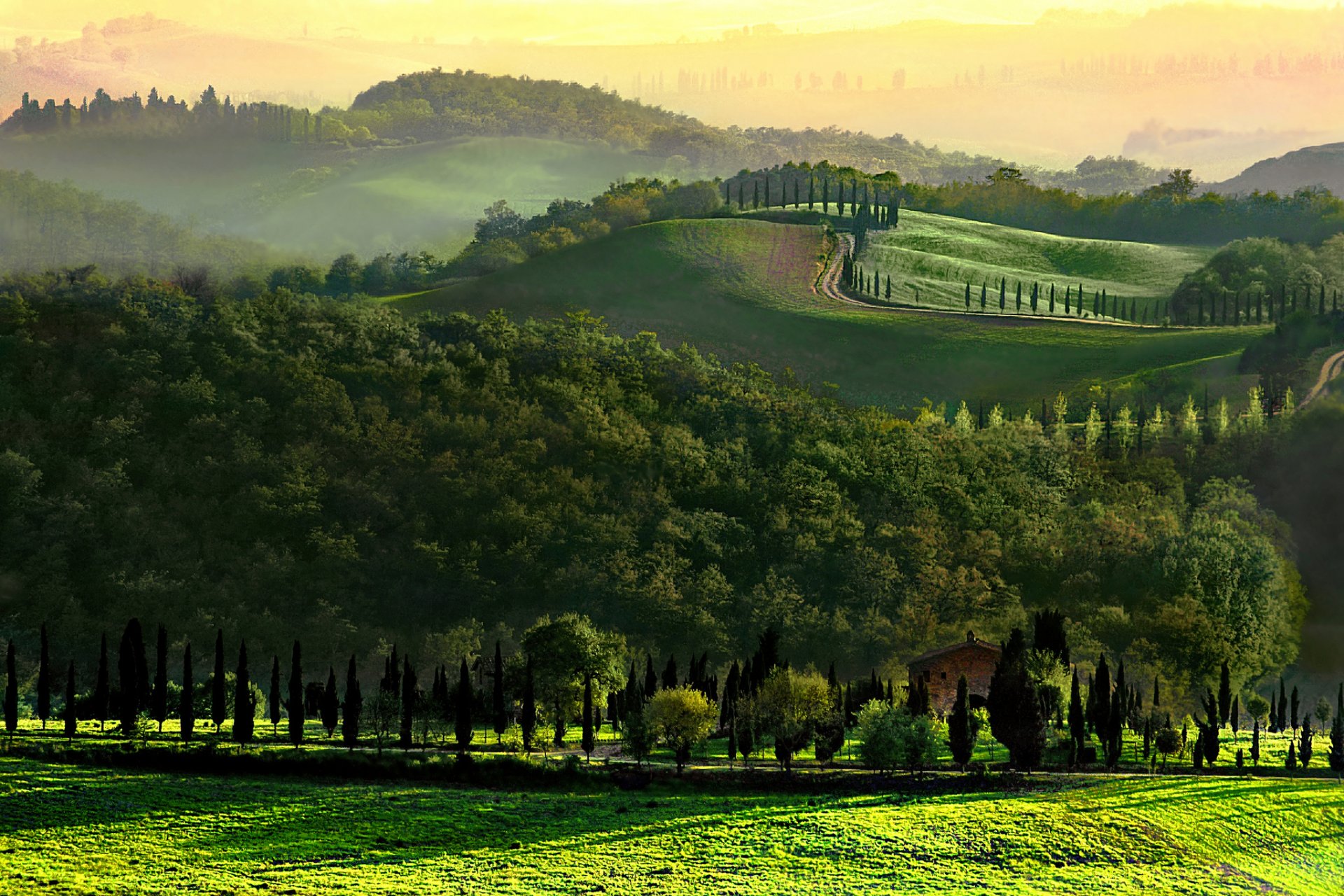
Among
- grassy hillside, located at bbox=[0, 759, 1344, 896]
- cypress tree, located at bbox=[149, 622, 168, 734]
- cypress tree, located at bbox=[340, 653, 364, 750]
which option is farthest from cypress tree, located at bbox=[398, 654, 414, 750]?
cypress tree, located at bbox=[149, 622, 168, 734]

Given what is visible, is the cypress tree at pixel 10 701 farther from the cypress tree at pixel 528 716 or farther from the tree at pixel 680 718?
the tree at pixel 680 718

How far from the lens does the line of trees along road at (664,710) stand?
8925cm

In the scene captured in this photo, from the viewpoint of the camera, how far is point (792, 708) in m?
91.2

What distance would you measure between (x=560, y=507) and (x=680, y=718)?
7696 cm

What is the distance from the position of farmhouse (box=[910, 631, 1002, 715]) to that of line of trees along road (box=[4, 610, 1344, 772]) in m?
8.24

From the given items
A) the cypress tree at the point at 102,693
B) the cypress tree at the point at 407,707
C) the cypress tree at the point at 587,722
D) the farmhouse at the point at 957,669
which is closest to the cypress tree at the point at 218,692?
the cypress tree at the point at 102,693

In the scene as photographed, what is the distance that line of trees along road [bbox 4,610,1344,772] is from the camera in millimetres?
89250

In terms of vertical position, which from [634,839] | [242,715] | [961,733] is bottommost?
[634,839]

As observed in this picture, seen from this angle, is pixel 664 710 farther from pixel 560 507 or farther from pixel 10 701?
pixel 560 507

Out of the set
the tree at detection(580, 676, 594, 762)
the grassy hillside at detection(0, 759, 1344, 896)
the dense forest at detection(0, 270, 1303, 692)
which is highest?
the dense forest at detection(0, 270, 1303, 692)

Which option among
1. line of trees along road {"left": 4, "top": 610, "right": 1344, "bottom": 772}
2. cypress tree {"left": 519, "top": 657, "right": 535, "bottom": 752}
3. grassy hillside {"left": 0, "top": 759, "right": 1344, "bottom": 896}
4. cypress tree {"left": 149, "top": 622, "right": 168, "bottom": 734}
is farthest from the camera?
cypress tree {"left": 149, "top": 622, "right": 168, "bottom": 734}

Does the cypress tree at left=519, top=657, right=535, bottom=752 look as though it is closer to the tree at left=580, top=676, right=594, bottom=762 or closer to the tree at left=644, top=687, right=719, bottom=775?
the tree at left=580, top=676, right=594, bottom=762

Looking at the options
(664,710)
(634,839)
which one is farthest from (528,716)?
(634,839)

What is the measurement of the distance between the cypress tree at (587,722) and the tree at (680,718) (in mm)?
5908
